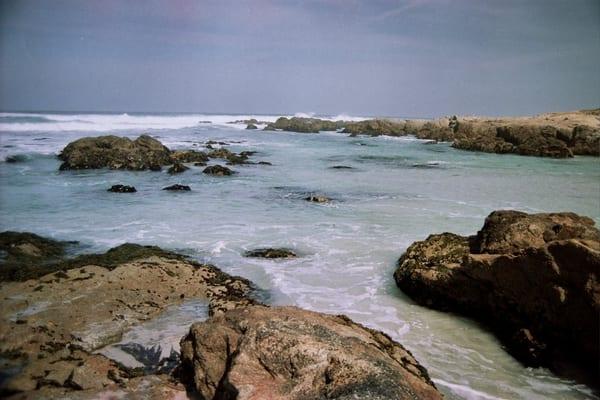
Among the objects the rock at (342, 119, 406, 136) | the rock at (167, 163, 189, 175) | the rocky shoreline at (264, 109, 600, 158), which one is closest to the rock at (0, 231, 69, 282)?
the rock at (167, 163, 189, 175)

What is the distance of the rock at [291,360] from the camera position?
301cm

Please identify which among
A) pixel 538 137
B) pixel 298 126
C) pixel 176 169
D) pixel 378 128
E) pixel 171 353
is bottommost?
pixel 171 353

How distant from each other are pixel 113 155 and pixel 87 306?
18.1m

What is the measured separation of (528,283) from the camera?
17.4 ft

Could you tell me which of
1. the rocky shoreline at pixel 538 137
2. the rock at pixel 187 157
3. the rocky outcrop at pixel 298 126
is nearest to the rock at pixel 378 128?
the rocky outcrop at pixel 298 126

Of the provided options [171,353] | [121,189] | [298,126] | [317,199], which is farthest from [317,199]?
[298,126]

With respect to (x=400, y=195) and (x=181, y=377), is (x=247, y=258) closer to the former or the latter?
(x=181, y=377)

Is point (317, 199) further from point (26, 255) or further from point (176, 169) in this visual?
point (176, 169)

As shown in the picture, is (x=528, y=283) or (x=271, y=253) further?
(x=271, y=253)

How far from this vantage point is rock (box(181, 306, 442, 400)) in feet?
9.88

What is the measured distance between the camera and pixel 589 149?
110 feet

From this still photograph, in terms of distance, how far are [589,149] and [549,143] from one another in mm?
3133

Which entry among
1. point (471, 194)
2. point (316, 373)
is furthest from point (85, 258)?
point (471, 194)

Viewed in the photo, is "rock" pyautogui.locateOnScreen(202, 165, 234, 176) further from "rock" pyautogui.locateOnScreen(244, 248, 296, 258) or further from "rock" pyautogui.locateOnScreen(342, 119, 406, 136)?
"rock" pyautogui.locateOnScreen(342, 119, 406, 136)
